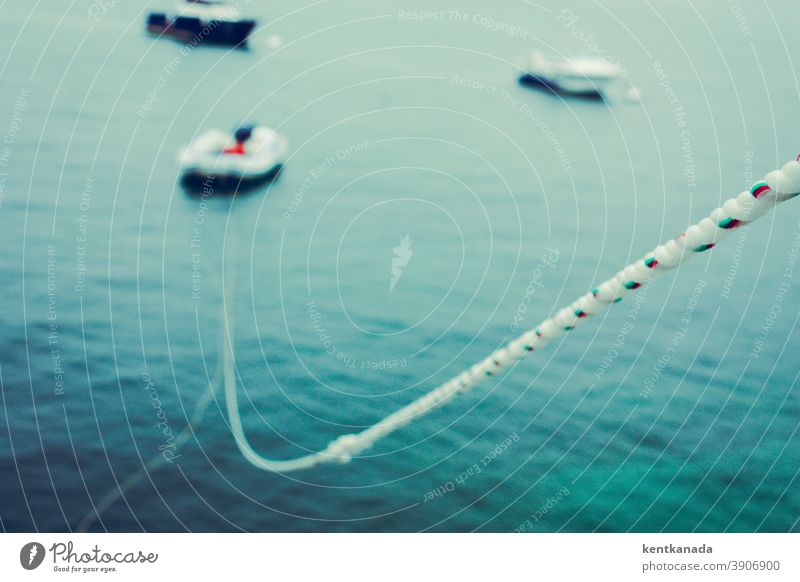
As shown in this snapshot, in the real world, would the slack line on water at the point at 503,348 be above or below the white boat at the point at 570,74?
below

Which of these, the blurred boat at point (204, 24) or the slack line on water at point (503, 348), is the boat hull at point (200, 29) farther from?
the slack line on water at point (503, 348)

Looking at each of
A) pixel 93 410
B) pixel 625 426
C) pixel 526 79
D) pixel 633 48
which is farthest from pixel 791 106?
pixel 93 410

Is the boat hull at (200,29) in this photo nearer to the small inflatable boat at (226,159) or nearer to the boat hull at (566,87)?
the small inflatable boat at (226,159)

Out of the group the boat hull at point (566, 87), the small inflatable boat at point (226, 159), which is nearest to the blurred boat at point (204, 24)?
the small inflatable boat at point (226, 159)

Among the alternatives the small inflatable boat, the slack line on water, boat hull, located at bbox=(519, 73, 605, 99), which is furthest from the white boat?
the small inflatable boat

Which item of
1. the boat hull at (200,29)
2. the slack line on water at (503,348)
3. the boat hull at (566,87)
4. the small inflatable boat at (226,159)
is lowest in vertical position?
the slack line on water at (503,348)

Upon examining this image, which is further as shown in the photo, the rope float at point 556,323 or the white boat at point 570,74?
the white boat at point 570,74

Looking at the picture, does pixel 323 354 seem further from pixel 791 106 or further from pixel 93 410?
pixel 791 106
